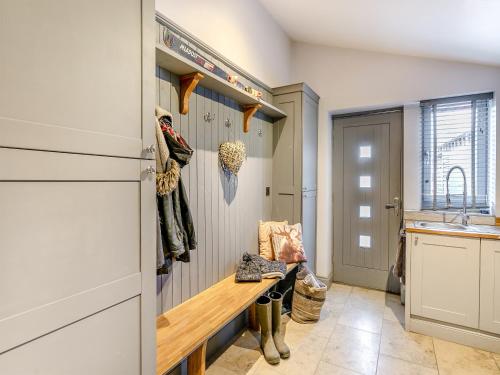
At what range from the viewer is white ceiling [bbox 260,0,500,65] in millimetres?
1892

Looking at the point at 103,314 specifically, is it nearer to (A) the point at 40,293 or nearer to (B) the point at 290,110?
(A) the point at 40,293

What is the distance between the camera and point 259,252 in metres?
2.71

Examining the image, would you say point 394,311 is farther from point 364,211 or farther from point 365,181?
point 365,181

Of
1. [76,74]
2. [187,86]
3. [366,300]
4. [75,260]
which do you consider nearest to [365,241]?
[366,300]

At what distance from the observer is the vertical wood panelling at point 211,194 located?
5.74 ft

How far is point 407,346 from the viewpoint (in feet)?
7.27

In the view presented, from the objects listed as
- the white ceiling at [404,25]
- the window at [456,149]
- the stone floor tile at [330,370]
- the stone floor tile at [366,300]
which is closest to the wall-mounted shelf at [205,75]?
the white ceiling at [404,25]

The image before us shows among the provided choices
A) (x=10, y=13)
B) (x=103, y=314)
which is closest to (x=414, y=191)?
(x=103, y=314)

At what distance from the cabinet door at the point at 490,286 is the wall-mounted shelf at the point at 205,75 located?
211 centimetres

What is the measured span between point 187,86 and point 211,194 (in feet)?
2.55

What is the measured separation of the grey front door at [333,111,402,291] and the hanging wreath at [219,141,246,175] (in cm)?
176

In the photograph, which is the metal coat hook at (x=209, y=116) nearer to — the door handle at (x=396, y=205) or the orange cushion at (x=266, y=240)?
the orange cushion at (x=266, y=240)

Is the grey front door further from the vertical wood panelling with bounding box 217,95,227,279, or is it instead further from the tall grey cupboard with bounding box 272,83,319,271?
the vertical wood panelling with bounding box 217,95,227,279

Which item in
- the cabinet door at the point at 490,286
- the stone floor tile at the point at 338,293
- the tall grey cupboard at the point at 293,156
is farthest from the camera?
the stone floor tile at the point at 338,293
